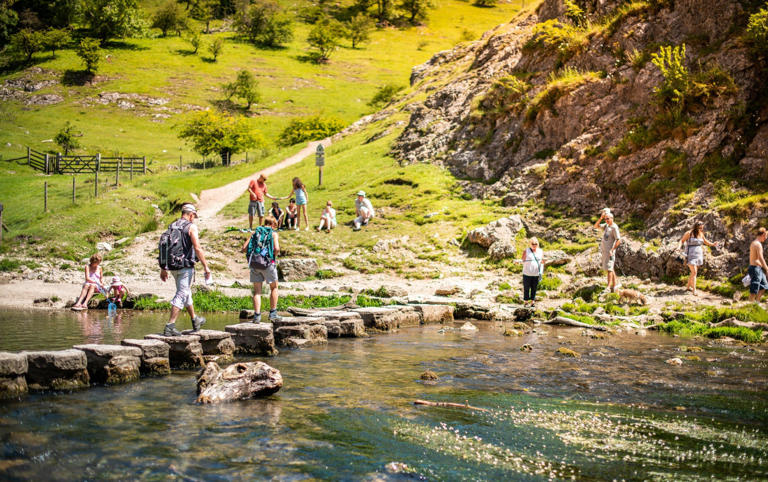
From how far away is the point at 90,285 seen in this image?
17.7 meters

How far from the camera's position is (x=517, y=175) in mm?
30328

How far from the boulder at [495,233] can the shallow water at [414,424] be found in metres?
13.3

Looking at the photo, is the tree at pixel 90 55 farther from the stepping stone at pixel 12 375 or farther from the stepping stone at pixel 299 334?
the stepping stone at pixel 12 375

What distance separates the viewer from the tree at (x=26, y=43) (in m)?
92.7

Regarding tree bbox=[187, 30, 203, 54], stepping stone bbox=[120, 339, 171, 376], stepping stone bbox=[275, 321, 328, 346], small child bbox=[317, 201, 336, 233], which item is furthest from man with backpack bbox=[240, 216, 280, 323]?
tree bbox=[187, 30, 203, 54]

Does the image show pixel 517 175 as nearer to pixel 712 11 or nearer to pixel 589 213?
pixel 589 213

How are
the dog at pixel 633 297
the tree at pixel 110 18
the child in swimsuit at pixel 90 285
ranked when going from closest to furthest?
the child in swimsuit at pixel 90 285 < the dog at pixel 633 297 < the tree at pixel 110 18

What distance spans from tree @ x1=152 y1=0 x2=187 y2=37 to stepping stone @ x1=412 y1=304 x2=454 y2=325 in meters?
117

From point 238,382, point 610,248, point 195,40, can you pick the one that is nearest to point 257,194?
point 610,248

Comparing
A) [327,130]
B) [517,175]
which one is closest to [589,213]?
[517,175]

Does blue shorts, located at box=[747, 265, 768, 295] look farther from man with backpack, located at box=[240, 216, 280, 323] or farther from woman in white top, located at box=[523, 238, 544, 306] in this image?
man with backpack, located at box=[240, 216, 280, 323]

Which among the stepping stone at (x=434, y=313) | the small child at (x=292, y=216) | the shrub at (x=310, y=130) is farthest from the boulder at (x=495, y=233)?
the shrub at (x=310, y=130)

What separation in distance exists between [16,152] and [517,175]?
5024cm

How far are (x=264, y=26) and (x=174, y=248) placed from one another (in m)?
118
